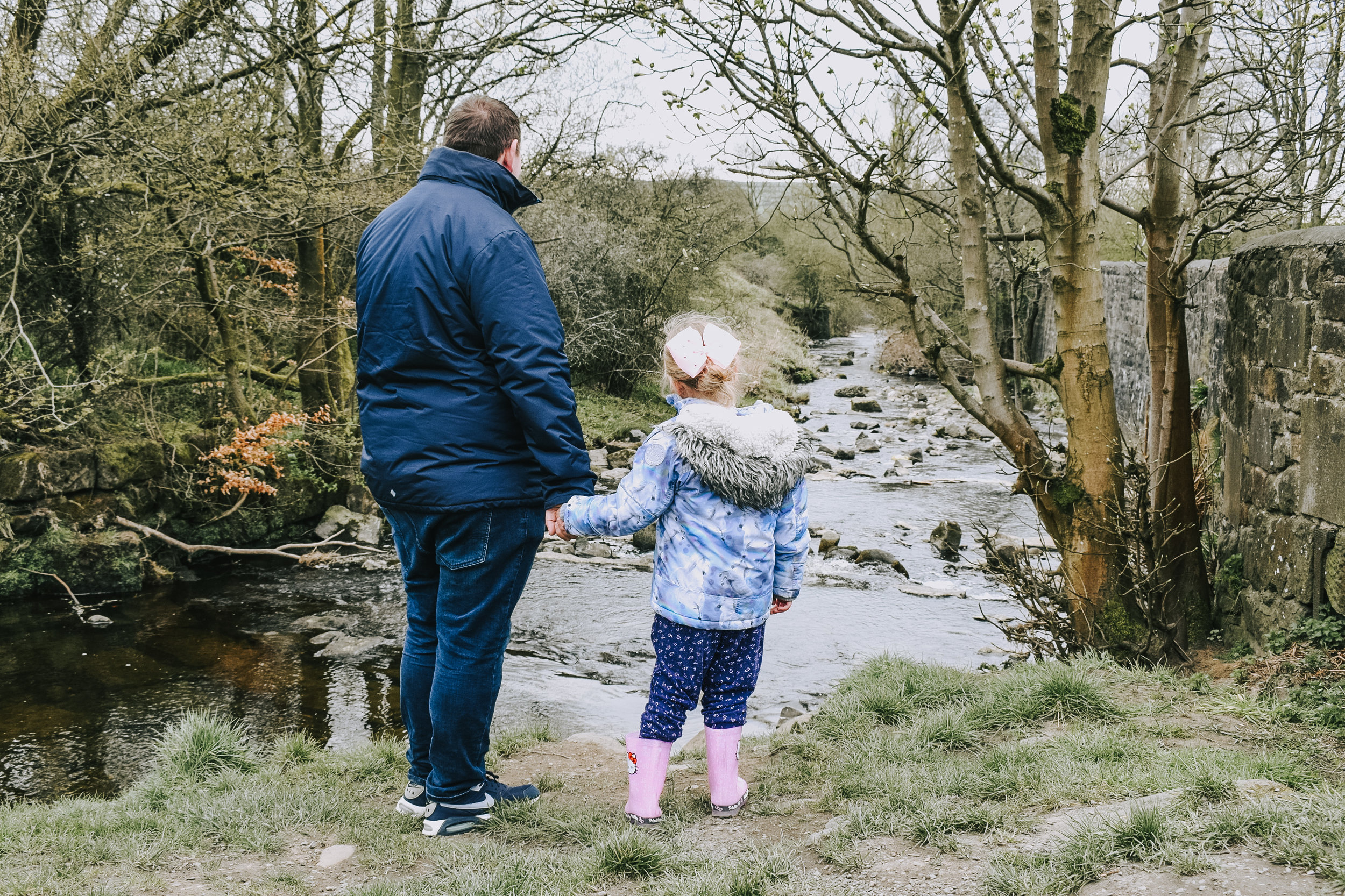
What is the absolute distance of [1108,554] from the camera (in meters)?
5.32

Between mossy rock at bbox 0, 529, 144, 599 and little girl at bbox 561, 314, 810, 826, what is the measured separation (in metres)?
8.12

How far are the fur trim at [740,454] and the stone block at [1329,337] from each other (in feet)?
9.59

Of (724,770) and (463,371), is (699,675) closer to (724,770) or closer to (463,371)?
(724,770)

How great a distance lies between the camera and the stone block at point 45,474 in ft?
29.6

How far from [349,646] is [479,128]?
594 cm

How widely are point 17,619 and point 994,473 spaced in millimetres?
12533

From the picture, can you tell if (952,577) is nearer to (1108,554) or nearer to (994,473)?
(1108,554)

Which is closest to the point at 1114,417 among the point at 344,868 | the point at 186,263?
the point at 344,868

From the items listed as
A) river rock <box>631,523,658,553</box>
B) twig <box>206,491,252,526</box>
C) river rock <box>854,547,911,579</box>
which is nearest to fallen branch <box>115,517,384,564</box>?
twig <box>206,491,252,526</box>

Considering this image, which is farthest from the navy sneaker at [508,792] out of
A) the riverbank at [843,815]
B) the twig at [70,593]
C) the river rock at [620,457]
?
the river rock at [620,457]

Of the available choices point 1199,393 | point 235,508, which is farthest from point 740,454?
point 235,508

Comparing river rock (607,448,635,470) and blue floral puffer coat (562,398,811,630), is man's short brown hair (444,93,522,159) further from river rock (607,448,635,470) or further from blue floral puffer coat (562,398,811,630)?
river rock (607,448,635,470)

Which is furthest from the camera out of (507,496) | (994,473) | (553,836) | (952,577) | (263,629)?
(994,473)

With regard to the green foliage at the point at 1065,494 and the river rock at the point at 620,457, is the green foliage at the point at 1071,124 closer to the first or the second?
the green foliage at the point at 1065,494
